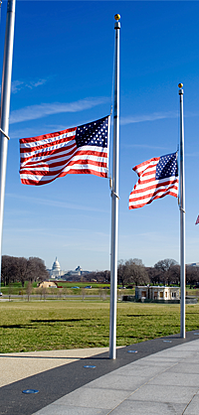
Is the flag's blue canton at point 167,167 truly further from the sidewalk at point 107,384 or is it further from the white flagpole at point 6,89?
the white flagpole at point 6,89

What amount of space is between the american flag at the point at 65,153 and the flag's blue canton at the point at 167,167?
11.0ft

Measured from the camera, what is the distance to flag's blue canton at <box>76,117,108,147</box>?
10.4 m

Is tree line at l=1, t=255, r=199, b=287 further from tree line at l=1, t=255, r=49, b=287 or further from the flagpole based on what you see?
the flagpole

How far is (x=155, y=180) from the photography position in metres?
13.3

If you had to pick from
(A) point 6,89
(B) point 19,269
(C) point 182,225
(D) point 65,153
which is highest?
(A) point 6,89

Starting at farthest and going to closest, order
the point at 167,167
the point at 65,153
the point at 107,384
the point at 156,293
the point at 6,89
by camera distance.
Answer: the point at 156,293, the point at 167,167, the point at 65,153, the point at 107,384, the point at 6,89

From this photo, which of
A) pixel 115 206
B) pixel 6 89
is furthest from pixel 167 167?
pixel 6 89

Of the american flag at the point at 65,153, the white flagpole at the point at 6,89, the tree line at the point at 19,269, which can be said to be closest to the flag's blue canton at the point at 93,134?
the american flag at the point at 65,153

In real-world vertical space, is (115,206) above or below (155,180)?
below

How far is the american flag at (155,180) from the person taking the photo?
1263 centimetres

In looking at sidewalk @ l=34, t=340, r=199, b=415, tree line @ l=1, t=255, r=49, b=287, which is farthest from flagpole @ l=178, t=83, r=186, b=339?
tree line @ l=1, t=255, r=49, b=287

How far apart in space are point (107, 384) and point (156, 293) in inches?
2085

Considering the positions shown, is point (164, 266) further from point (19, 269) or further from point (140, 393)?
point (140, 393)

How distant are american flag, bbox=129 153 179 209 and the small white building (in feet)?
154
